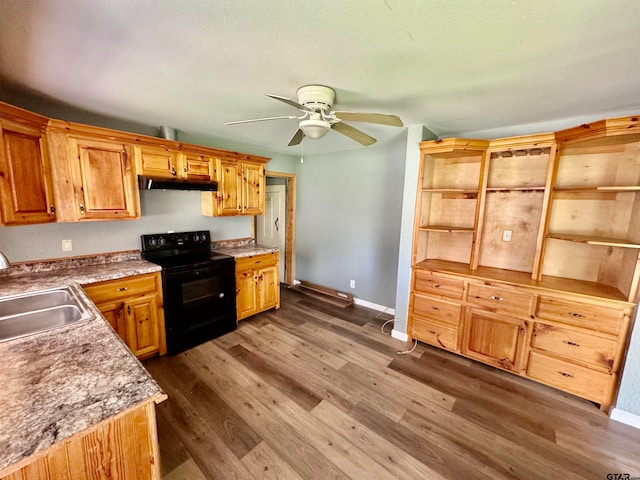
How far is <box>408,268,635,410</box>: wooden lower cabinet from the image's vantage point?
2.08 metres

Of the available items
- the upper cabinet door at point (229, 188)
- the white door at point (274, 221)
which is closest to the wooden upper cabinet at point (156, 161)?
the upper cabinet door at point (229, 188)

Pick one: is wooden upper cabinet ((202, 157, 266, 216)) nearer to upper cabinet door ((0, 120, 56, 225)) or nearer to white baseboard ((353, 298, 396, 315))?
upper cabinet door ((0, 120, 56, 225))

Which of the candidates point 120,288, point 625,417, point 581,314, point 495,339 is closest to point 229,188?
point 120,288

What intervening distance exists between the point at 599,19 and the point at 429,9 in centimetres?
74

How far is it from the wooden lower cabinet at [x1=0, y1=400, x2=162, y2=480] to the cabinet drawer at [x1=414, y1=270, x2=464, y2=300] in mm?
2588

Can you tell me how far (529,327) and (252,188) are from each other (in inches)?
131

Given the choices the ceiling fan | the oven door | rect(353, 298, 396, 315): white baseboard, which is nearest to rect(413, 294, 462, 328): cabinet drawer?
rect(353, 298, 396, 315): white baseboard

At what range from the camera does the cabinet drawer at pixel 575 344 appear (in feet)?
6.82

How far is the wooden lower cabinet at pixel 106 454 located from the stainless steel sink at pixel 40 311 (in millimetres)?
833

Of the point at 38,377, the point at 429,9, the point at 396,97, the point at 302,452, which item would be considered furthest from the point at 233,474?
the point at 396,97

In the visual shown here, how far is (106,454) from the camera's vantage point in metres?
0.91

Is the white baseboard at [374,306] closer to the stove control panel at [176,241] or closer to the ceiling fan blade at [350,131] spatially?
the stove control panel at [176,241]

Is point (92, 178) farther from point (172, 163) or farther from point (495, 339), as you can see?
point (495, 339)

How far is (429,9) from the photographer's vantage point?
3.62ft
